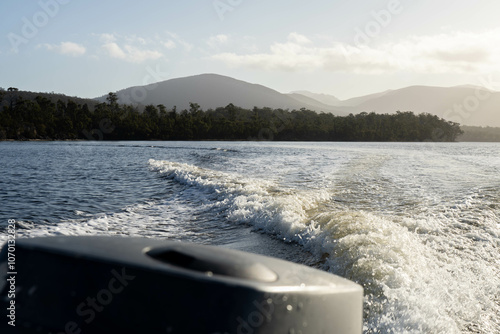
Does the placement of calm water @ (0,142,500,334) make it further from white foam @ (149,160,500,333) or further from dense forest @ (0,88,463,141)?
dense forest @ (0,88,463,141)

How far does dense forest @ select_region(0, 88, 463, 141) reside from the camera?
10362 cm

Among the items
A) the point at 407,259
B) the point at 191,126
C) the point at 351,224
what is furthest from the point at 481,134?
the point at 407,259

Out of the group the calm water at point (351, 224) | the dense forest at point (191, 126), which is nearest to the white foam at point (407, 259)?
the calm water at point (351, 224)

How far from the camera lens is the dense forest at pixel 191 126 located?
103625 millimetres

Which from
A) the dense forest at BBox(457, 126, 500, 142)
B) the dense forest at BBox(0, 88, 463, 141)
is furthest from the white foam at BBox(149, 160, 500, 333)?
the dense forest at BBox(457, 126, 500, 142)

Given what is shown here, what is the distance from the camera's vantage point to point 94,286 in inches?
57.6

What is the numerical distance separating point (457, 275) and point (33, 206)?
9.08 m

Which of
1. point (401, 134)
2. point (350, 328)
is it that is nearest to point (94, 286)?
point (350, 328)

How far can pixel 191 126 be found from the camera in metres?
116

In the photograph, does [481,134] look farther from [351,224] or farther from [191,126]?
[351,224]

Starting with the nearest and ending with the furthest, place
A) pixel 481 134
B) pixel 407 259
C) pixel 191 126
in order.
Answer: pixel 407 259 → pixel 191 126 → pixel 481 134

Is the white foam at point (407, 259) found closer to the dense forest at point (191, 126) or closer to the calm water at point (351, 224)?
the calm water at point (351, 224)

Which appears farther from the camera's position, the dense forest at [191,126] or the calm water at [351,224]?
the dense forest at [191,126]

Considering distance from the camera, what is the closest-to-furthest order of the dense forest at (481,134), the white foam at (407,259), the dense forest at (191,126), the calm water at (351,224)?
1. the white foam at (407,259)
2. the calm water at (351,224)
3. the dense forest at (191,126)
4. the dense forest at (481,134)
